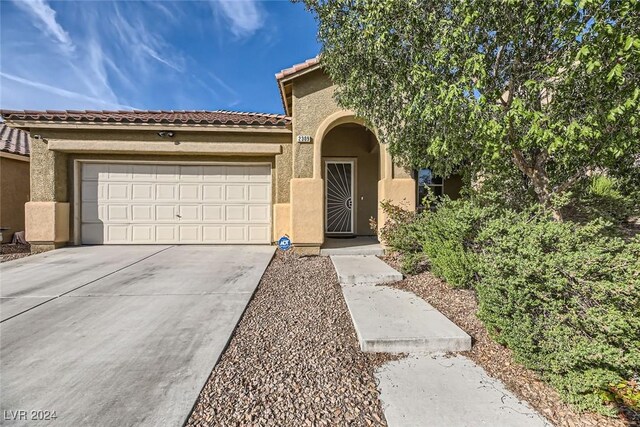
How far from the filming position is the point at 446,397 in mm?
2619

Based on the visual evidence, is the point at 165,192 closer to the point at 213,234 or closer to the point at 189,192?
the point at 189,192

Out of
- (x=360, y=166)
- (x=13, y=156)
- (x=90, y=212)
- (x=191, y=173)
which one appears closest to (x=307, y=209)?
(x=360, y=166)

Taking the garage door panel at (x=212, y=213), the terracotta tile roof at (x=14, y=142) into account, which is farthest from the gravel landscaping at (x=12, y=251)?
the garage door panel at (x=212, y=213)

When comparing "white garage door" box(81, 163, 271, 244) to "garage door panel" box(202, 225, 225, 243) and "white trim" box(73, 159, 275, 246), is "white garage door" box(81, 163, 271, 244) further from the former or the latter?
"white trim" box(73, 159, 275, 246)

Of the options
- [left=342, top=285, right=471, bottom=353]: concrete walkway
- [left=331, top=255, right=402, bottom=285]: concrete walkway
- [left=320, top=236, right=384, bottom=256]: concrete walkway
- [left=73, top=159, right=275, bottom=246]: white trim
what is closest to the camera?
[left=342, top=285, right=471, bottom=353]: concrete walkway

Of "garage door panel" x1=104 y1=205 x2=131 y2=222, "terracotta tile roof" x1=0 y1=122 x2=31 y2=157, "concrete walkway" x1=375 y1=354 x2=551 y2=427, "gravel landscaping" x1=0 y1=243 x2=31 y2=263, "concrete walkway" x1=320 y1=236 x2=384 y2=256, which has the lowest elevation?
"concrete walkway" x1=375 y1=354 x2=551 y2=427

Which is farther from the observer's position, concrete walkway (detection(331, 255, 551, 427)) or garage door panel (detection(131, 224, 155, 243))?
garage door panel (detection(131, 224, 155, 243))

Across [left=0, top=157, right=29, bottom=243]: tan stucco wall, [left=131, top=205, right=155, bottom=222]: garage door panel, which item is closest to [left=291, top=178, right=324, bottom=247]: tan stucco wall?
[left=131, top=205, right=155, bottom=222]: garage door panel

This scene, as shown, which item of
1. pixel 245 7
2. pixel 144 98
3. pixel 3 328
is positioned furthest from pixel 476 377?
pixel 144 98

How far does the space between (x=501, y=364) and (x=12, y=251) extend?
12.7 metres

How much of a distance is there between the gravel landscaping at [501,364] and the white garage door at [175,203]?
20.1ft

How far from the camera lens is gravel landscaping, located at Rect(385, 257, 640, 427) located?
7.82ft

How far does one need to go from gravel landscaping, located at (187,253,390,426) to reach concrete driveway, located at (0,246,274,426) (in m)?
0.21

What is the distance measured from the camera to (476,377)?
2912mm
